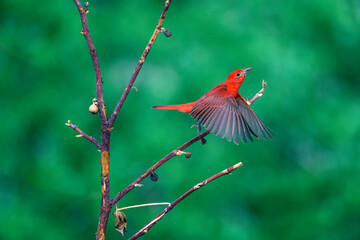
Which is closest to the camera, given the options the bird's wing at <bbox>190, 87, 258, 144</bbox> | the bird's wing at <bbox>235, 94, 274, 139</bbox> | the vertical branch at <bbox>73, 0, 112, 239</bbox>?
the vertical branch at <bbox>73, 0, 112, 239</bbox>

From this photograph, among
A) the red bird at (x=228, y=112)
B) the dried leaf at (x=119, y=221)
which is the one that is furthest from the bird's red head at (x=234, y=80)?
the dried leaf at (x=119, y=221)

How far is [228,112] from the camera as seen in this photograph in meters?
0.93

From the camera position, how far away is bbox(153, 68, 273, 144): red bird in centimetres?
83

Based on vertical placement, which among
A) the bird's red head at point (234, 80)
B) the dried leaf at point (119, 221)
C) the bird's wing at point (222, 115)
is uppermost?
the bird's red head at point (234, 80)

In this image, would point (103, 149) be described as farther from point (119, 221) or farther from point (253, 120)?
point (253, 120)

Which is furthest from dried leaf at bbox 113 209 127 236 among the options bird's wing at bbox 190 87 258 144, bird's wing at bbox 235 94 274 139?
bird's wing at bbox 235 94 274 139

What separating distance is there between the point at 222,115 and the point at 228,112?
0.14ft

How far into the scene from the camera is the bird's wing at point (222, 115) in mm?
785

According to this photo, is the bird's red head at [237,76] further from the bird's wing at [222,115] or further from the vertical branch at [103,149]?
the vertical branch at [103,149]

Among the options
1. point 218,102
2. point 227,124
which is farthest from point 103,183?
point 218,102

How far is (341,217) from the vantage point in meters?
2.16

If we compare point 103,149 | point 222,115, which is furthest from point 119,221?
point 222,115

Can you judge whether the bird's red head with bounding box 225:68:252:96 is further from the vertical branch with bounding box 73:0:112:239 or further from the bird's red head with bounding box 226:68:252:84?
the vertical branch with bounding box 73:0:112:239

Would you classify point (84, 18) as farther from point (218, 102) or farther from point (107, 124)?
point (218, 102)
